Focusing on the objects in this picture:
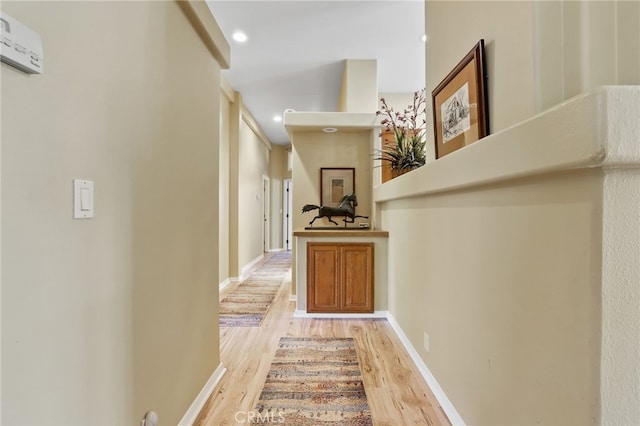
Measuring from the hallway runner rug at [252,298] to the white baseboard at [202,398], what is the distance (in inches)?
41.0

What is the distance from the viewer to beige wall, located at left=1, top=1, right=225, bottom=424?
2.41 feet

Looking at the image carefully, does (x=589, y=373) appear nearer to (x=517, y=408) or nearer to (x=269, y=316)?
(x=517, y=408)

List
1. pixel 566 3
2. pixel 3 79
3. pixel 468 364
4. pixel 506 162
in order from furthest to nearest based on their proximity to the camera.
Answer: pixel 468 364 → pixel 506 162 → pixel 566 3 → pixel 3 79

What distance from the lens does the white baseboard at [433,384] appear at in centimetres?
164

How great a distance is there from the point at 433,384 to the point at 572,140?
173 cm

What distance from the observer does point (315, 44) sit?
11.7 ft

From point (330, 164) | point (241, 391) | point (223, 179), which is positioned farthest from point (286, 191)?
point (241, 391)

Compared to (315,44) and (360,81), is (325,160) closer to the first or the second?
(360,81)

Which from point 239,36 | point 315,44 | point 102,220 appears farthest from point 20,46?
point 315,44

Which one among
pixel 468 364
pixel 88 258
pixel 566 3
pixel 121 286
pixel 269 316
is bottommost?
pixel 269 316

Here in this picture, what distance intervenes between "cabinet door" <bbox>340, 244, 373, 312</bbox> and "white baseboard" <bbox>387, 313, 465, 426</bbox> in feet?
1.94

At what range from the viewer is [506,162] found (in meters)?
1.08

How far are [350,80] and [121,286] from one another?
12.1 feet

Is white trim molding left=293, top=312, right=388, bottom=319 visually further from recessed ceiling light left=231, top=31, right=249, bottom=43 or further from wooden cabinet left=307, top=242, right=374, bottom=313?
recessed ceiling light left=231, top=31, right=249, bottom=43
